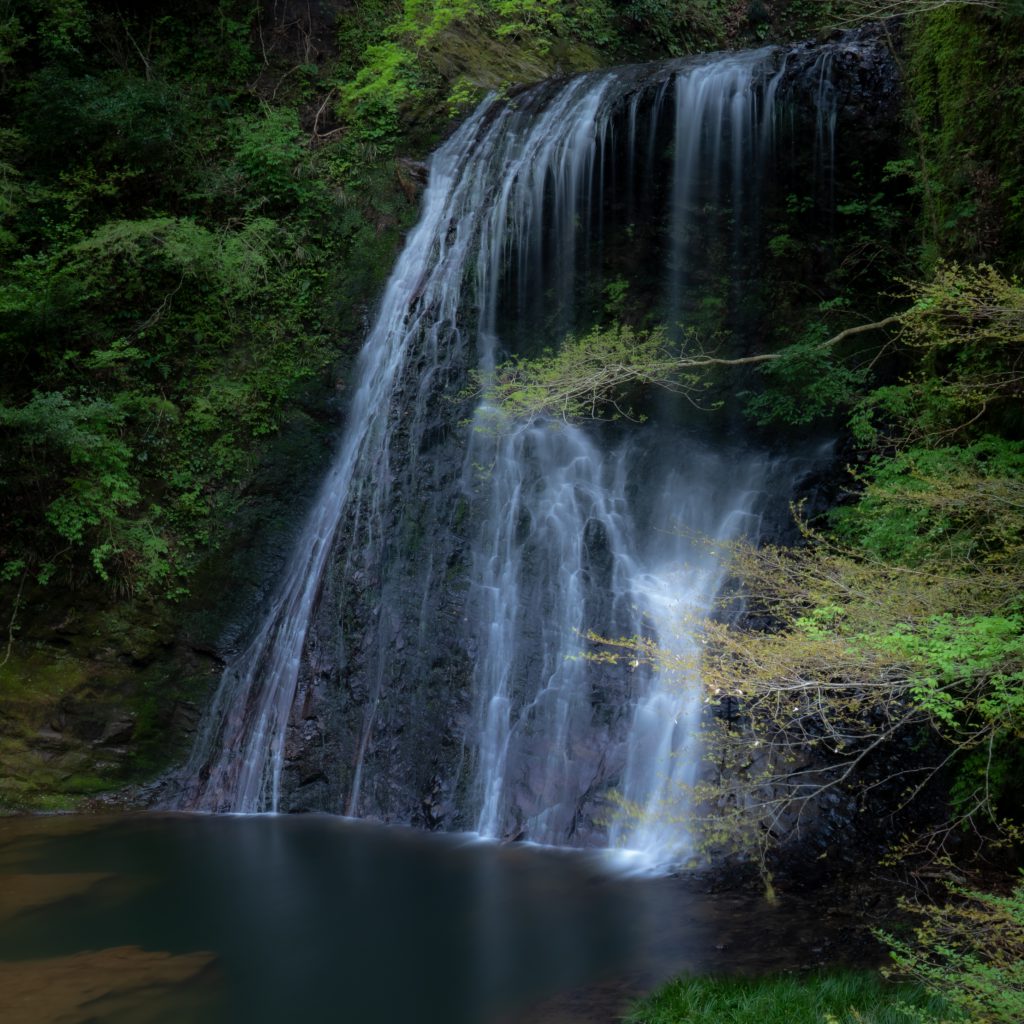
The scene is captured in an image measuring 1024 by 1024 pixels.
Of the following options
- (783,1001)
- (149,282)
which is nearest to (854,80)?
(149,282)

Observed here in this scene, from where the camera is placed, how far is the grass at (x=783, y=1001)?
15.1ft

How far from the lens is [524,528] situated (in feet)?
33.3

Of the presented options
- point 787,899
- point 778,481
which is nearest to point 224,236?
point 778,481

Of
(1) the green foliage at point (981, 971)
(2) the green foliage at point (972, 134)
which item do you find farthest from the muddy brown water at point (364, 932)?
(2) the green foliage at point (972, 134)

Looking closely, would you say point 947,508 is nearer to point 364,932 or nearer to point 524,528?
point 364,932

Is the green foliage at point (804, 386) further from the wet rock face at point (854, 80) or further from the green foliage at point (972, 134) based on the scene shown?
the wet rock face at point (854, 80)

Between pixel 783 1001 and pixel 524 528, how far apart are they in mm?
5997

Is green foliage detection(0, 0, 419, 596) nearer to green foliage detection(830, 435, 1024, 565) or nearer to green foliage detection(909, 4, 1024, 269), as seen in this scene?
green foliage detection(909, 4, 1024, 269)

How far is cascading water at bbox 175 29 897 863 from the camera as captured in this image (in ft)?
29.1

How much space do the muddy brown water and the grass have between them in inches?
12.1

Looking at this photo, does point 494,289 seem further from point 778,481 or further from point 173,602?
point 173,602

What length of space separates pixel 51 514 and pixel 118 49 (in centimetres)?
872

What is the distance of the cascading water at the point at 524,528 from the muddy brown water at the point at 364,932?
2.99ft

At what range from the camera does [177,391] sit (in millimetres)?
12211
